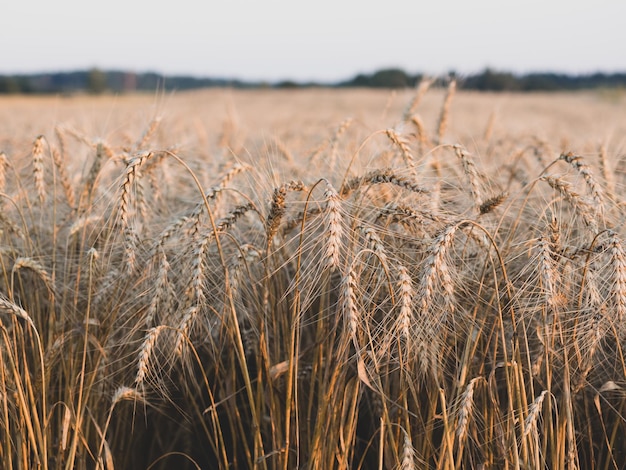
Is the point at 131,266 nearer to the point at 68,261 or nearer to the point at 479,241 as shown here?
the point at 68,261

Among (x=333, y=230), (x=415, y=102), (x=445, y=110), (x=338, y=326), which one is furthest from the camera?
(x=445, y=110)

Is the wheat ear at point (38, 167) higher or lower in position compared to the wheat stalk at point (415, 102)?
lower

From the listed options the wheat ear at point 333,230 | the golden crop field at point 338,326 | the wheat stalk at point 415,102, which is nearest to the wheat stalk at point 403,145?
the golden crop field at point 338,326

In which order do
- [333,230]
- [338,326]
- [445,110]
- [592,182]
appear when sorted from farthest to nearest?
[445,110] < [338,326] < [592,182] < [333,230]

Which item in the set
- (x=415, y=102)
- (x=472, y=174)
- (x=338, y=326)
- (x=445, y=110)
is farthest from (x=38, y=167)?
(x=445, y=110)

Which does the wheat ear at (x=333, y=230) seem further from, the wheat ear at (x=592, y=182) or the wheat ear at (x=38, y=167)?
the wheat ear at (x=38, y=167)

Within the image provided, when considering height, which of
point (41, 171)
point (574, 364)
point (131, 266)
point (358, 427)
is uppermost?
point (41, 171)

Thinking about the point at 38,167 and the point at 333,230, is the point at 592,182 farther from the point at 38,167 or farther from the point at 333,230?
the point at 38,167

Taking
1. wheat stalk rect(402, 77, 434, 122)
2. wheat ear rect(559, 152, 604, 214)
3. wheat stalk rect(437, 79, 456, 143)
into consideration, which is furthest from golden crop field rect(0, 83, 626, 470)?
wheat stalk rect(437, 79, 456, 143)

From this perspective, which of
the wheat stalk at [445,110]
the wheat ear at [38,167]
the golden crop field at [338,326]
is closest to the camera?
the golden crop field at [338,326]

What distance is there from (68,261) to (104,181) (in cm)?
111

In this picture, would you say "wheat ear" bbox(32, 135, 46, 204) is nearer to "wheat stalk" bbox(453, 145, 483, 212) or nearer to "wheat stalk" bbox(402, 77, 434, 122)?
"wheat stalk" bbox(453, 145, 483, 212)

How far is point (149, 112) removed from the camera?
10.6ft

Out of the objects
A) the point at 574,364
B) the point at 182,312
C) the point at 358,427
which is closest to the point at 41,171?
the point at 182,312
